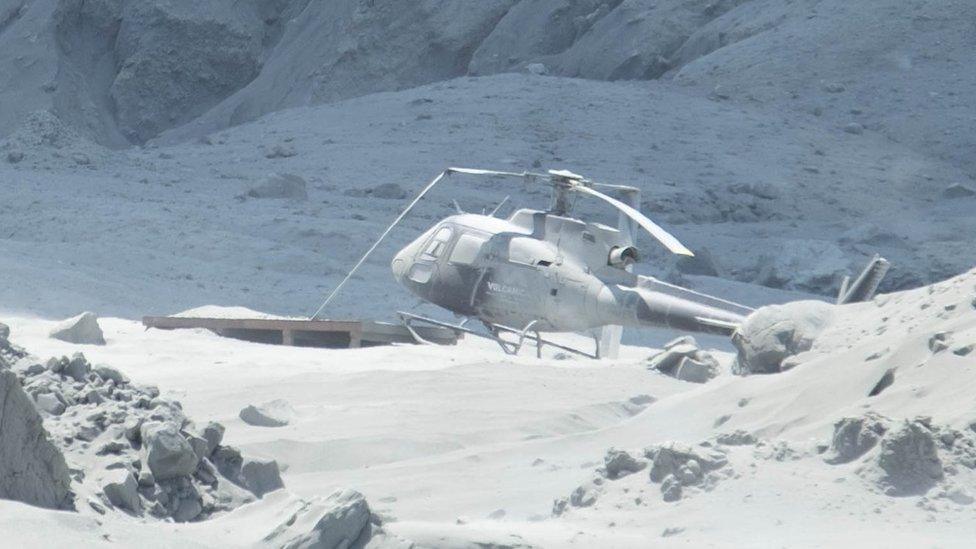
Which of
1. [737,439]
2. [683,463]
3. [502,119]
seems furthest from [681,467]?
[502,119]

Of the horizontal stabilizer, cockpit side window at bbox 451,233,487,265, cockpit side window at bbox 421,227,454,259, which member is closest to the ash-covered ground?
the horizontal stabilizer

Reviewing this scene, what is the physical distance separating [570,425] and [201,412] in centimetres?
148

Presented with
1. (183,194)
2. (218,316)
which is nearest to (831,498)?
(218,316)

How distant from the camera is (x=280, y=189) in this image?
56.3ft

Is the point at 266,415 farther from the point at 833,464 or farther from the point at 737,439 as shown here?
the point at 833,464

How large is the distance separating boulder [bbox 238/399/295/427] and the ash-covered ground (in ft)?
0.04

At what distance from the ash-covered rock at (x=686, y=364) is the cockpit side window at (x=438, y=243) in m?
2.76

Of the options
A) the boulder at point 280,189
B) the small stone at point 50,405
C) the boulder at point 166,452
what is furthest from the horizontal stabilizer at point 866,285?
the boulder at point 280,189

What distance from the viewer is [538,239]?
11.0m

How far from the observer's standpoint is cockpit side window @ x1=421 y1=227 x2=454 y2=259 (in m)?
11.5

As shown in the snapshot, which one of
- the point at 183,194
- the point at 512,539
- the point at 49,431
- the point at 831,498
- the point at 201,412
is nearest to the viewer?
the point at 512,539

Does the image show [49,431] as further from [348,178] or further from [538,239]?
[348,178]

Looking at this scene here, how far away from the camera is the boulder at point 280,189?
17.1 meters

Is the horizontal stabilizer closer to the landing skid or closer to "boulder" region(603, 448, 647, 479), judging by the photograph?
the landing skid
